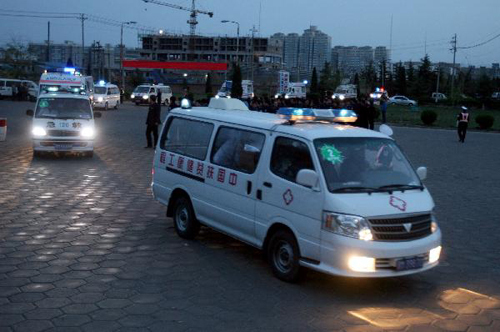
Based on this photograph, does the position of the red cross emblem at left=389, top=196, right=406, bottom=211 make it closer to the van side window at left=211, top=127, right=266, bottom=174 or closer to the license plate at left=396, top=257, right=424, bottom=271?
the license plate at left=396, top=257, right=424, bottom=271

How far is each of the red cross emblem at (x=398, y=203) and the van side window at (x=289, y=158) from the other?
3.08 feet

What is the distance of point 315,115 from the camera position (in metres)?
7.93

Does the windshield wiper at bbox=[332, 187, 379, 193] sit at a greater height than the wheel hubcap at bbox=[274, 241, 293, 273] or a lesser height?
greater

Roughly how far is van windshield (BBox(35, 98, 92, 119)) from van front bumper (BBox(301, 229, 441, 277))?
12.5m

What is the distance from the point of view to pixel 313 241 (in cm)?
648

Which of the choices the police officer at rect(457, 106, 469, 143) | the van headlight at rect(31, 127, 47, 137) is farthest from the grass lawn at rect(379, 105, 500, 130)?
the van headlight at rect(31, 127, 47, 137)

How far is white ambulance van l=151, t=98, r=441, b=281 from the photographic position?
20.8 feet

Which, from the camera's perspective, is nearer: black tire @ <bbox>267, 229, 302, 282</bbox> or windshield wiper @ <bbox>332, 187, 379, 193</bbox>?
windshield wiper @ <bbox>332, 187, 379, 193</bbox>

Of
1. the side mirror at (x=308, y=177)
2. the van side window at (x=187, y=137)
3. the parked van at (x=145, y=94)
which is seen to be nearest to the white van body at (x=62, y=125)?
the van side window at (x=187, y=137)

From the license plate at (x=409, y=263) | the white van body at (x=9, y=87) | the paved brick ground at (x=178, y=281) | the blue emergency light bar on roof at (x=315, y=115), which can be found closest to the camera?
the paved brick ground at (x=178, y=281)

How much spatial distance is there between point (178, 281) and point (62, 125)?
36.8ft

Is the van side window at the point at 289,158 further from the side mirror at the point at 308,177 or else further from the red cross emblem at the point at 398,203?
the red cross emblem at the point at 398,203

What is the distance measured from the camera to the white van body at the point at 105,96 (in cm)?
4438

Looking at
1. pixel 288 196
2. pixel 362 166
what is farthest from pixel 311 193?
pixel 362 166
